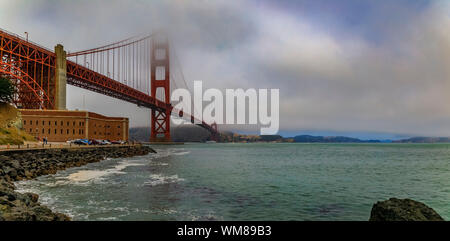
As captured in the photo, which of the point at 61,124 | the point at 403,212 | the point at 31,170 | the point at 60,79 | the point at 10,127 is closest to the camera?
the point at 403,212

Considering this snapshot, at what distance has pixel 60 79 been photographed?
5247 centimetres

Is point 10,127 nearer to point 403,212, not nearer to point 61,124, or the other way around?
point 61,124

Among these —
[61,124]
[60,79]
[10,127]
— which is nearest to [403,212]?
[10,127]

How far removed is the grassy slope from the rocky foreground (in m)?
6.05

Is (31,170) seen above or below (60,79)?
below

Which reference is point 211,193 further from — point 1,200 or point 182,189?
point 1,200

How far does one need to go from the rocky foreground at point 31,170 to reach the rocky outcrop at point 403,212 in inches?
359

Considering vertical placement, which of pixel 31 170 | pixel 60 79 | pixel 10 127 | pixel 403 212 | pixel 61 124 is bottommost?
pixel 31 170

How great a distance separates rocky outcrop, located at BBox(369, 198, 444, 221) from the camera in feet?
22.5

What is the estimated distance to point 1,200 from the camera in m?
7.98

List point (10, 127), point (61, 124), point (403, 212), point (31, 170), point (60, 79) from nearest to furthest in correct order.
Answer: point (403, 212) → point (31, 170) → point (10, 127) → point (61, 124) → point (60, 79)

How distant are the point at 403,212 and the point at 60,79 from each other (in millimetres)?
59817

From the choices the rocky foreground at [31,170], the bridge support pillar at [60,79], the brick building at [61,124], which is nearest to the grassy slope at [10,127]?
the rocky foreground at [31,170]
